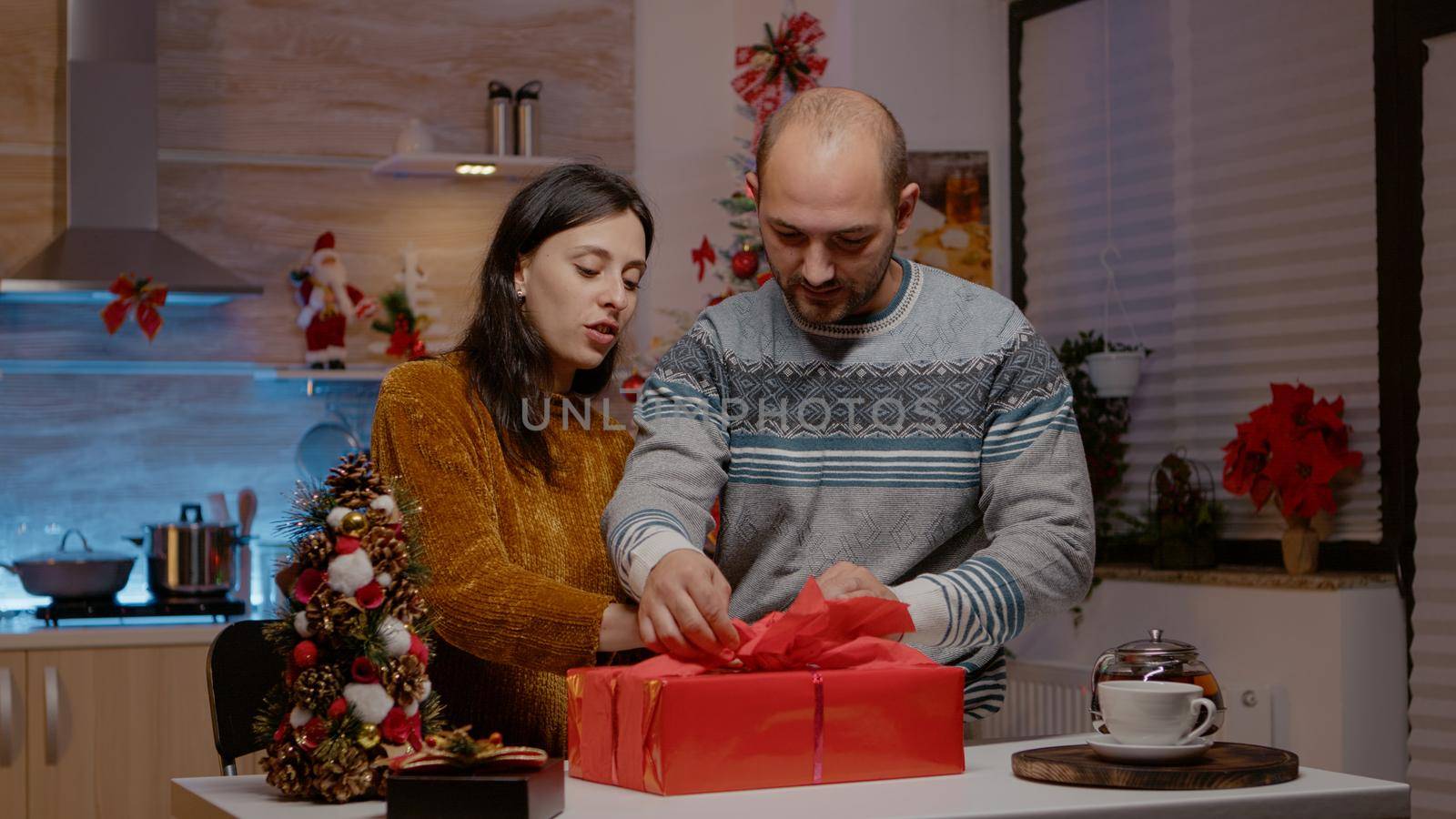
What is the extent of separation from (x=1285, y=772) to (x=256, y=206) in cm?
344

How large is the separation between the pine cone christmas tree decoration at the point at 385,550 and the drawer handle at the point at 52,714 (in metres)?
2.43

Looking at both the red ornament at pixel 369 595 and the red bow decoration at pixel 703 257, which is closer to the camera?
the red ornament at pixel 369 595

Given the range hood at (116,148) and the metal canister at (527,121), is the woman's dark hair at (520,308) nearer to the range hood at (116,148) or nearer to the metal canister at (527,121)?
the range hood at (116,148)

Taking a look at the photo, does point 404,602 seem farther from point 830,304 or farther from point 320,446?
point 320,446

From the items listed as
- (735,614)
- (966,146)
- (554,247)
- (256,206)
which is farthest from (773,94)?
(735,614)

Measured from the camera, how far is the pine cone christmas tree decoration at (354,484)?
124 centimetres

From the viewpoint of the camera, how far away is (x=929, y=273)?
5.21 feet

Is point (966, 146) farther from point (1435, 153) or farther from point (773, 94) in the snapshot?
point (1435, 153)

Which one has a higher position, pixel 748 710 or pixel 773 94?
pixel 773 94

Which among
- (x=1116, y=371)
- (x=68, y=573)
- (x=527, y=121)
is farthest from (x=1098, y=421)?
(x=68, y=573)

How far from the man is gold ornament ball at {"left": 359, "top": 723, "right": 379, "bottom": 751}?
246 millimetres

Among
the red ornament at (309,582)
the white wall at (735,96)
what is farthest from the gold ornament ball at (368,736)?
the white wall at (735,96)

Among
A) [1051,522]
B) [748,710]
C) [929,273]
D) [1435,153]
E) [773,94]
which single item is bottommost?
[748,710]

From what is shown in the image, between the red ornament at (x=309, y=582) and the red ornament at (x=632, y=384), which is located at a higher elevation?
the red ornament at (x=632, y=384)
